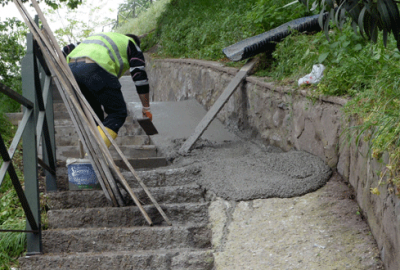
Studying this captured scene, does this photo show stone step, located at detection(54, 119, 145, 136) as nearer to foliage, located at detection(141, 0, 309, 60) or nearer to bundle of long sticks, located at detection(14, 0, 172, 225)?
foliage, located at detection(141, 0, 309, 60)

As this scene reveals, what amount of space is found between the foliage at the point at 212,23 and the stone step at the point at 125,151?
2407 mm

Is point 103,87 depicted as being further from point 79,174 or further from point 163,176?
point 163,176

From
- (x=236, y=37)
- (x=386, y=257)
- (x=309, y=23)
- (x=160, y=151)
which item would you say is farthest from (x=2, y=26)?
(x=386, y=257)

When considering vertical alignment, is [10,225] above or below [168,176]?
above

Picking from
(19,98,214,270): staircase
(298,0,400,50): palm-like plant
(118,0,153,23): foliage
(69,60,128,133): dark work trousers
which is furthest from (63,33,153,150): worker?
(118,0,153,23): foliage

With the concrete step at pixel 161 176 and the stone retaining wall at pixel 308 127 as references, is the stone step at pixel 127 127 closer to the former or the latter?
the stone retaining wall at pixel 308 127

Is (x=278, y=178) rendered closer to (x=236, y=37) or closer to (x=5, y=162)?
(x=5, y=162)

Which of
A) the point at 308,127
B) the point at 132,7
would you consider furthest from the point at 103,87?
the point at 132,7

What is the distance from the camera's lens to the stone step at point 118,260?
2766 millimetres

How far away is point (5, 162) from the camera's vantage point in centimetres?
255

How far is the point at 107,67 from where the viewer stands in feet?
12.7

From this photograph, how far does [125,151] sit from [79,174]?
140 cm

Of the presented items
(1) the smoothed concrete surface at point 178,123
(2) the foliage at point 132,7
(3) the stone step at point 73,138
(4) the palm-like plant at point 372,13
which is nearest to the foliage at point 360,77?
(4) the palm-like plant at point 372,13

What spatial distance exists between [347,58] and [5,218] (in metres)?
3.00
